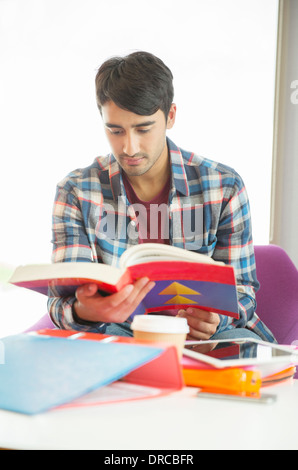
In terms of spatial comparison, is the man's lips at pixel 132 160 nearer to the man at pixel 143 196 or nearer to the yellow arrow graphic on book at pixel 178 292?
the man at pixel 143 196

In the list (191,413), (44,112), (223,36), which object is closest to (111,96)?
(191,413)

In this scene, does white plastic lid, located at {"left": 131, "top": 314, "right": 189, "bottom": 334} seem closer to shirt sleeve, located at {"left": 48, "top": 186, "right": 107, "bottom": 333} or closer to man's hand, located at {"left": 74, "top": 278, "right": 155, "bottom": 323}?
man's hand, located at {"left": 74, "top": 278, "right": 155, "bottom": 323}

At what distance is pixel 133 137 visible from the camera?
138cm

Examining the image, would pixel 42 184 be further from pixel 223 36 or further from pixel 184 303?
pixel 184 303

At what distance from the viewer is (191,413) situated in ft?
1.96

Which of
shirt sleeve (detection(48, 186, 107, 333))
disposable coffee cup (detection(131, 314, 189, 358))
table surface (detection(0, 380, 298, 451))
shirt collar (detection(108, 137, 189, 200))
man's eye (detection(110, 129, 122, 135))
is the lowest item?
table surface (detection(0, 380, 298, 451))

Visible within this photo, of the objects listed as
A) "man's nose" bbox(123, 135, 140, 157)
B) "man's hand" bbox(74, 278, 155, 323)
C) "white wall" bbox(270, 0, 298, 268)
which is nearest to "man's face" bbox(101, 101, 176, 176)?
"man's nose" bbox(123, 135, 140, 157)

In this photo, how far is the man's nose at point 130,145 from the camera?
1.37 meters

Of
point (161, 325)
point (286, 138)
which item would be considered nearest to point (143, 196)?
point (161, 325)

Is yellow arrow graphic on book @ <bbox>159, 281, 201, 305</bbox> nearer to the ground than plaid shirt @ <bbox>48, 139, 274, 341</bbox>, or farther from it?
nearer to the ground

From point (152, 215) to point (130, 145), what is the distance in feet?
0.66

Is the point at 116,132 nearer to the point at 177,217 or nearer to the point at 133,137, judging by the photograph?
the point at 133,137

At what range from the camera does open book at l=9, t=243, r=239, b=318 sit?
762mm

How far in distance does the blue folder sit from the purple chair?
35.3 inches
